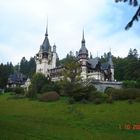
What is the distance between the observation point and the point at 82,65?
98.9 metres

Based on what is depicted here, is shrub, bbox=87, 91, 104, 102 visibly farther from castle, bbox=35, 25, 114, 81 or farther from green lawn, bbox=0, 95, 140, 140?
castle, bbox=35, 25, 114, 81

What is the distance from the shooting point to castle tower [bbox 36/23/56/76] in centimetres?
11800

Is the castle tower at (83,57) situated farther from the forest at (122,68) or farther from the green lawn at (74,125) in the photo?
the green lawn at (74,125)

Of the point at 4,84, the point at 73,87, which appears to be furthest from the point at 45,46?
the point at 73,87

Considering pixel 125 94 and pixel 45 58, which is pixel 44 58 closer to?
pixel 45 58

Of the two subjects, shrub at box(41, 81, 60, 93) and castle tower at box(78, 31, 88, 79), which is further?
castle tower at box(78, 31, 88, 79)

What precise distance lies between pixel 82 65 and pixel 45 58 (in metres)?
22.7

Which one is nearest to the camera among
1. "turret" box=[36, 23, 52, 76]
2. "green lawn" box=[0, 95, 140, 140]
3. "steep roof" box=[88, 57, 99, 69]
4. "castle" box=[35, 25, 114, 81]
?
"green lawn" box=[0, 95, 140, 140]

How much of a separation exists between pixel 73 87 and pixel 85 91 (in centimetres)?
434

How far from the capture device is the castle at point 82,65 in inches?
3912

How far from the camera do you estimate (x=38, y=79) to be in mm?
83812
